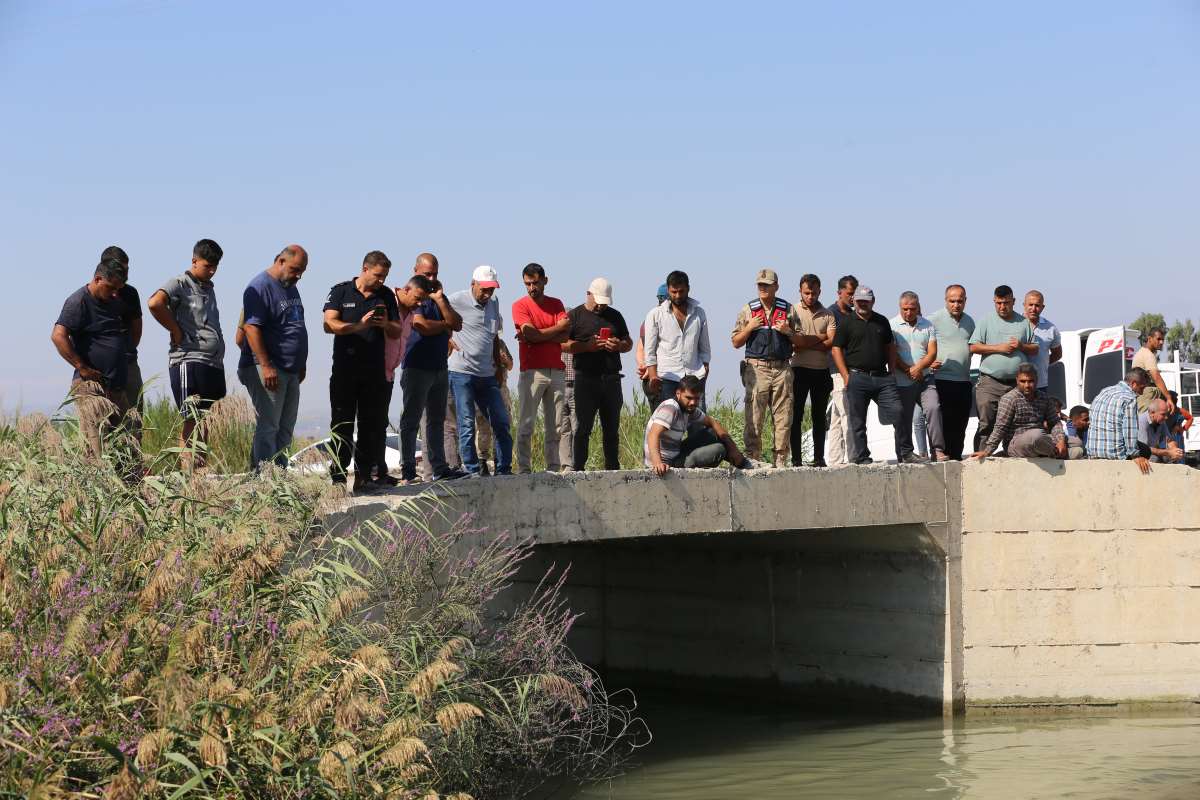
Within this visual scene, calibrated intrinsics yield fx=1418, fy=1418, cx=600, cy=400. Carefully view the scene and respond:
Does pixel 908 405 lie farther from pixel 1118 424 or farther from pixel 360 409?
pixel 360 409

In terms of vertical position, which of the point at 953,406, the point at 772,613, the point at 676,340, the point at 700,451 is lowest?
the point at 772,613

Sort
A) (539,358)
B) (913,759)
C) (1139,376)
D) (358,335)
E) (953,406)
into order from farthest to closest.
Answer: (1139,376), (953,406), (913,759), (539,358), (358,335)

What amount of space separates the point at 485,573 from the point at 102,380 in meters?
2.61

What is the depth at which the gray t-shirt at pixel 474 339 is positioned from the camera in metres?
10.3

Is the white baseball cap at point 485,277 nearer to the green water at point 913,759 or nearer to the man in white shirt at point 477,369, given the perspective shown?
the man in white shirt at point 477,369

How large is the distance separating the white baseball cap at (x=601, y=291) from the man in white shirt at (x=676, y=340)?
0.52m

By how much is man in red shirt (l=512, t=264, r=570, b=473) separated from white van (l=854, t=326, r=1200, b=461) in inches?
322

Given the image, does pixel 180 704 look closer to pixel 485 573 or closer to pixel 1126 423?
pixel 485 573

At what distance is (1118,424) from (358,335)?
279 inches

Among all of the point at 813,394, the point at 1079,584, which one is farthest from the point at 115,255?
the point at 1079,584

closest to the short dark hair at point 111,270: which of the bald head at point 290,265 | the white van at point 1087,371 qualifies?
the bald head at point 290,265

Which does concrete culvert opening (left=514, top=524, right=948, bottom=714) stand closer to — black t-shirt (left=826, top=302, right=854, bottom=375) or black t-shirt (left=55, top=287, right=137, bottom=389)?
black t-shirt (left=826, top=302, right=854, bottom=375)

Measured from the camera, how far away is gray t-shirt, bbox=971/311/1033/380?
12.2m

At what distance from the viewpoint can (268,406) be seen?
874 cm
